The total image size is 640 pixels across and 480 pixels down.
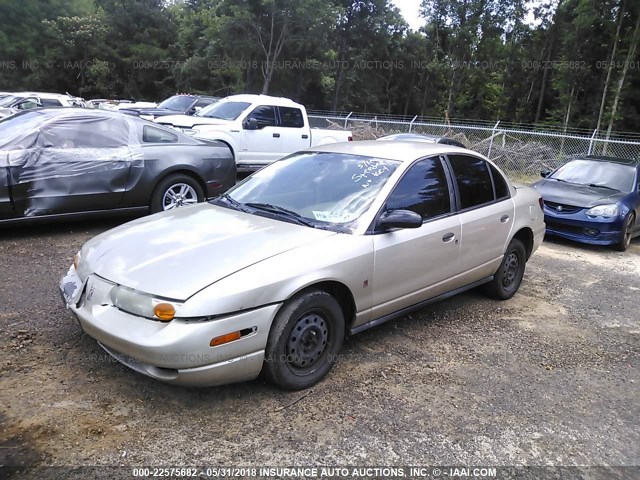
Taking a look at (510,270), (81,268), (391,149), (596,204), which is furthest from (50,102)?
(510,270)

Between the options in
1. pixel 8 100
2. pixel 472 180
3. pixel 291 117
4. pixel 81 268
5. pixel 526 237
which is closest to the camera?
pixel 81 268

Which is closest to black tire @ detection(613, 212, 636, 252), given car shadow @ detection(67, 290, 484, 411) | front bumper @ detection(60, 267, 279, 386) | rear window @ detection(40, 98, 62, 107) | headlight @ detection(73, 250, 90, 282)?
car shadow @ detection(67, 290, 484, 411)

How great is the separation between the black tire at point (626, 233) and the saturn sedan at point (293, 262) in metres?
4.22

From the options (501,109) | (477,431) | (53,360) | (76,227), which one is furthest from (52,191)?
(501,109)

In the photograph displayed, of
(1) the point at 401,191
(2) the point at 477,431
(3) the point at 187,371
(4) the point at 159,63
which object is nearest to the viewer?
(3) the point at 187,371

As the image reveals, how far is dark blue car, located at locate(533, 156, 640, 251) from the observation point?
7.88 meters

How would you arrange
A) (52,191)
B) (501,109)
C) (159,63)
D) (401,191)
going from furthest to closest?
1. (501,109)
2. (159,63)
3. (52,191)
4. (401,191)

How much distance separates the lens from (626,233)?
805cm

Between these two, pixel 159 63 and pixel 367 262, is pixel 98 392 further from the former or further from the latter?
pixel 159 63

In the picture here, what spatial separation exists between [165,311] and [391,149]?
2.44 m

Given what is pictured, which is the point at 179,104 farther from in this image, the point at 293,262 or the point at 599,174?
the point at 293,262

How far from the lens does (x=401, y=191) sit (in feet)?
12.4

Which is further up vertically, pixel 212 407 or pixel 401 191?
pixel 401 191

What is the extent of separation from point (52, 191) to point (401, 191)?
407cm
